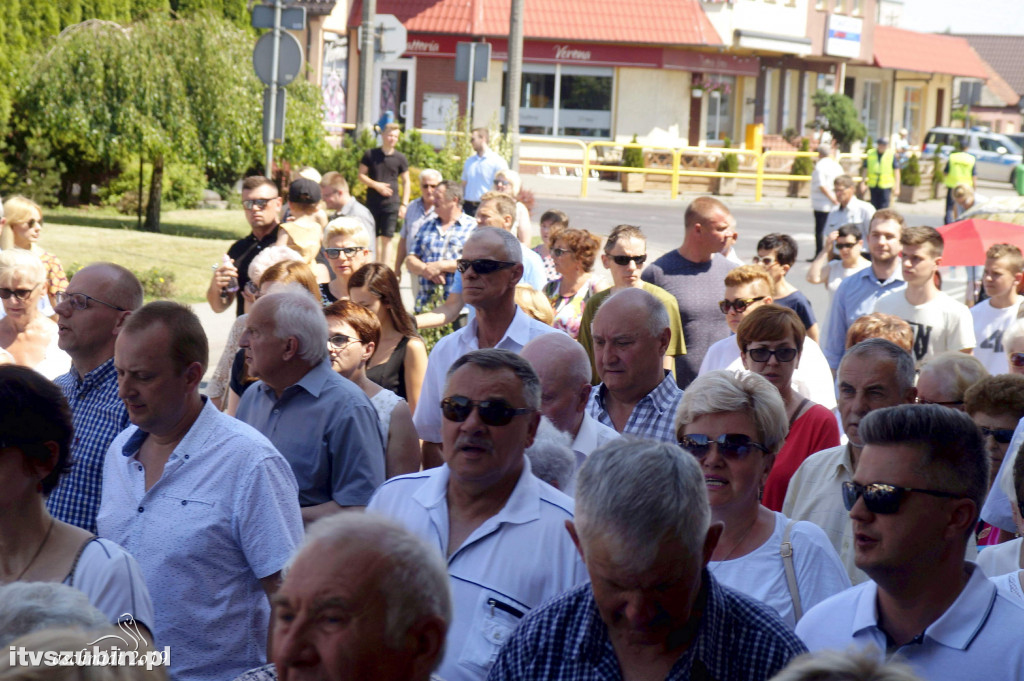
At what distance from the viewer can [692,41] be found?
4209 cm

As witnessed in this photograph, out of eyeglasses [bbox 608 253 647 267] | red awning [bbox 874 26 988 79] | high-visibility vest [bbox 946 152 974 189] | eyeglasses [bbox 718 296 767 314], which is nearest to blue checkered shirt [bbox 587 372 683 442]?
eyeglasses [bbox 718 296 767 314]

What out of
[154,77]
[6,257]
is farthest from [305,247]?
[154,77]

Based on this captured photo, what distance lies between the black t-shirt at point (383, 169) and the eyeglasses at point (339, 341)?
1118 cm

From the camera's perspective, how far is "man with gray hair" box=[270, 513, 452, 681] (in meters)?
2.30

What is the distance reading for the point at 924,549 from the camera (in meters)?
2.96

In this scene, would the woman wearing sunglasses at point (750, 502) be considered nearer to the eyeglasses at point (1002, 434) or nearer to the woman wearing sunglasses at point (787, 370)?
the eyeglasses at point (1002, 434)

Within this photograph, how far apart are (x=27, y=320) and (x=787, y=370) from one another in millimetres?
3986

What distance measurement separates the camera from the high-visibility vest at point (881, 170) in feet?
88.0

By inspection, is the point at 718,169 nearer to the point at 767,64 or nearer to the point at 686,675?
the point at 767,64

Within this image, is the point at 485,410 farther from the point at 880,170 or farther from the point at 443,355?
the point at 880,170

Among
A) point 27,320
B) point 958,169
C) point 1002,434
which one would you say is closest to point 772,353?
point 1002,434

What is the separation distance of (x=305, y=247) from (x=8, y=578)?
18.4ft

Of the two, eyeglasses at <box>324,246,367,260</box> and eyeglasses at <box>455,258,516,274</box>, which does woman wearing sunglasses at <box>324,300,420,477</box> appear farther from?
eyeglasses at <box>324,246,367,260</box>

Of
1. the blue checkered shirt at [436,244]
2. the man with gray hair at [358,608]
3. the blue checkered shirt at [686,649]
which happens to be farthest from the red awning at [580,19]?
the man with gray hair at [358,608]
